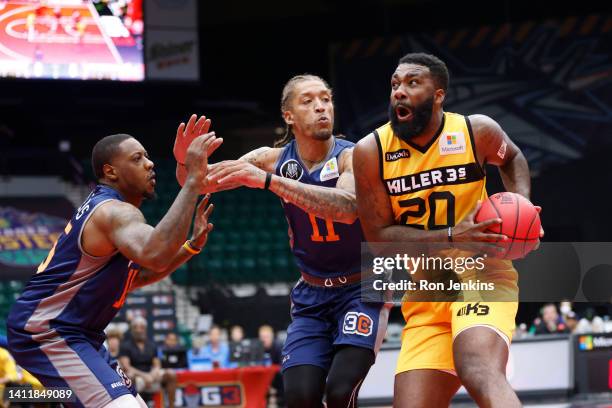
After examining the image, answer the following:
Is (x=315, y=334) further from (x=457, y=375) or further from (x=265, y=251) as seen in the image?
(x=265, y=251)

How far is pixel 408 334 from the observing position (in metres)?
5.43

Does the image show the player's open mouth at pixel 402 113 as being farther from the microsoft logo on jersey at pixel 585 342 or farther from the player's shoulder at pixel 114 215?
the microsoft logo on jersey at pixel 585 342

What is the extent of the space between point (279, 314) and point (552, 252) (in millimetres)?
11821

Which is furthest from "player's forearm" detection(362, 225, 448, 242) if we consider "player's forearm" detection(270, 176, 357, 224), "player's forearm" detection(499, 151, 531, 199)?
"player's forearm" detection(499, 151, 531, 199)

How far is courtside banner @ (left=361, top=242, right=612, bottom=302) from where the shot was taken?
5.21m

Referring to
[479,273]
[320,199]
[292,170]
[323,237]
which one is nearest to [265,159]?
[292,170]

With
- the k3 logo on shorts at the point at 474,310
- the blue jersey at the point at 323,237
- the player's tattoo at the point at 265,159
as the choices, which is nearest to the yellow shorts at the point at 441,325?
the k3 logo on shorts at the point at 474,310

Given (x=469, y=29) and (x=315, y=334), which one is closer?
(x=315, y=334)

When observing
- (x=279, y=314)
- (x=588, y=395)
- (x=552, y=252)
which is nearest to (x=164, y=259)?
(x=552, y=252)

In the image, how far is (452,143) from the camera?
5.38 meters

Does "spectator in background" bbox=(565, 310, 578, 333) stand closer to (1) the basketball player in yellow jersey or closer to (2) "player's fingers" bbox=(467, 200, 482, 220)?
(1) the basketball player in yellow jersey

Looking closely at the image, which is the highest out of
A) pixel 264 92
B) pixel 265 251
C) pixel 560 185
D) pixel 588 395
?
pixel 264 92

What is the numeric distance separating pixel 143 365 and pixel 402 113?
29.1 feet

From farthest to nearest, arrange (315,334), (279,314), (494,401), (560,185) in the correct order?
(560,185)
(279,314)
(315,334)
(494,401)
